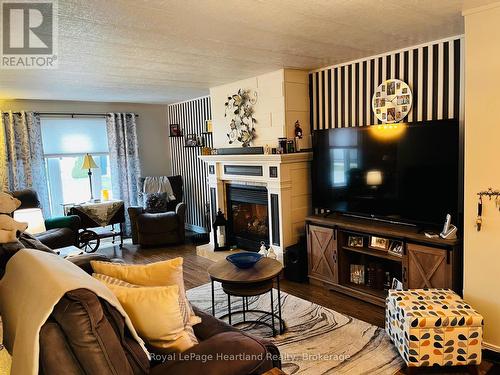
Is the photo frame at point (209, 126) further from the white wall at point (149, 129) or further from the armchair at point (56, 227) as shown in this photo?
the armchair at point (56, 227)

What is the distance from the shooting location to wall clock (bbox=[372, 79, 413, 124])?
351 centimetres

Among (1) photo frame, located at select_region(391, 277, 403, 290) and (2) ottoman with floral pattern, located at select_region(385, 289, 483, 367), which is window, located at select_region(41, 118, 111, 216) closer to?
(1) photo frame, located at select_region(391, 277, 403, 290)

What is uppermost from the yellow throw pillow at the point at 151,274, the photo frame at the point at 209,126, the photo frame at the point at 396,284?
the photo frame at the point at 209,126

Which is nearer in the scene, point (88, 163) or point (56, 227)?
point (56, 227)

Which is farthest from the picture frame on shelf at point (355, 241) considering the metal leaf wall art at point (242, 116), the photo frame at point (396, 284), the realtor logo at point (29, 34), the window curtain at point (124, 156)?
Result: the window curtain at point (124, 156)

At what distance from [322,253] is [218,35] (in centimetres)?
243

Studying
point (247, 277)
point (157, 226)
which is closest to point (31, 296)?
point (247, 277)

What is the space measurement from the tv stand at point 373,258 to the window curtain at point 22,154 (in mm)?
4314

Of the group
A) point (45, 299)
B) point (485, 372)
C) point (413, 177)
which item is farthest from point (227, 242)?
point (45, 299)

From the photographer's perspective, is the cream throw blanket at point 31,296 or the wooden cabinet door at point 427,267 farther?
the wooden cabinet door at point 427,267

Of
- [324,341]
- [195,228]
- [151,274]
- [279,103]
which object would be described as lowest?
[324,341]

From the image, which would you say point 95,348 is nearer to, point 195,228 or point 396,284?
point 396,284

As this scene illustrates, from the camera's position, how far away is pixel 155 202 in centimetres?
608

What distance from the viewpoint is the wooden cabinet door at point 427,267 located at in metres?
2.85
